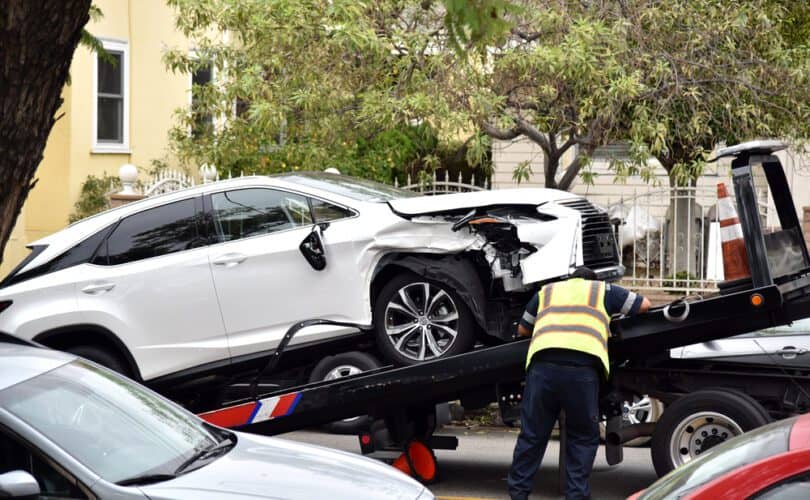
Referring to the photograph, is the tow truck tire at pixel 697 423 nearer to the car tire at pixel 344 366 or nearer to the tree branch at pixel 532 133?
the car tire at pixel 344 366

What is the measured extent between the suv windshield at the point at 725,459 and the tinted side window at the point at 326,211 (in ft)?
16.4

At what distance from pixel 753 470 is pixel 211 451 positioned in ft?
8.76

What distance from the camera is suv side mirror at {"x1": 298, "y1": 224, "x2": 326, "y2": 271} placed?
908cm

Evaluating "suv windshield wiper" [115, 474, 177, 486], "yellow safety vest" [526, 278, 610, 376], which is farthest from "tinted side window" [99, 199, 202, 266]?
"suv windshield wiper" [115, 474, 177, 486]

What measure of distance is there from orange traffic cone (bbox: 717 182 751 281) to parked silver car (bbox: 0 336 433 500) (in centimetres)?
320

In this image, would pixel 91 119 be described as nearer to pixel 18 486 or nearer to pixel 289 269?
pixel 289 269

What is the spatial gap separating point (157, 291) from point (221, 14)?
4578mm

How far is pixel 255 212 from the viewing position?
957 cm

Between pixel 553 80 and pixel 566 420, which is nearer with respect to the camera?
pixel 566 420

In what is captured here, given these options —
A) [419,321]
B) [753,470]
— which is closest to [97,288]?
[419,321]

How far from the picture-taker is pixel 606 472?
9.59 metres

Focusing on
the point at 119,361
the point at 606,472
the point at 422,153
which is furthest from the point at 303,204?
the point at 422,153

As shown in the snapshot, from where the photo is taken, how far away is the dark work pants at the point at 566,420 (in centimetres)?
774

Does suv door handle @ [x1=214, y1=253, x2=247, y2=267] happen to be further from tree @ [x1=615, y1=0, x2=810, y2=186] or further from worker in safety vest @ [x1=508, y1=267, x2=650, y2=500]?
tree @ [x1=615, y1=0, x2=810, y2=186]
